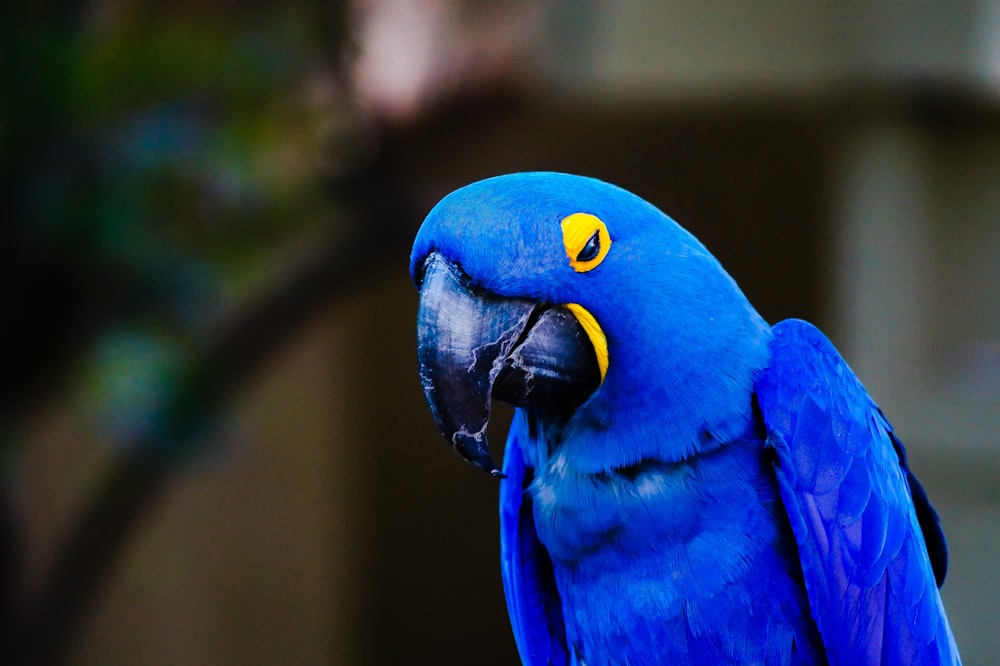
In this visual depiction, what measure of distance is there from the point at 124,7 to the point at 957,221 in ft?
10.3

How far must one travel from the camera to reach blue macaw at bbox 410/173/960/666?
4.21ft

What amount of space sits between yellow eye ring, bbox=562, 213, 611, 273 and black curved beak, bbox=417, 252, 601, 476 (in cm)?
7

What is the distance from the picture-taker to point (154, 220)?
122 inches

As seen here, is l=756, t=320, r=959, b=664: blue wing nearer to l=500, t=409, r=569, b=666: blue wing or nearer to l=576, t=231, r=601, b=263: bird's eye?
l=576, t=231, r=601, b=263: bird's eye

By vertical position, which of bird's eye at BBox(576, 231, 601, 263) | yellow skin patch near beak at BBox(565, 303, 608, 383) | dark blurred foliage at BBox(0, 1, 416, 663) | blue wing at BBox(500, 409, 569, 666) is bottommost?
blue wing at BBox(500, 409, 569, 666)

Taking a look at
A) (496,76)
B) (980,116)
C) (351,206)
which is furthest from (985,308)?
(351,206)

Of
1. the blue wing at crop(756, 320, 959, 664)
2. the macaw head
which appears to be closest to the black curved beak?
the macaw head

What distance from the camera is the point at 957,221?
3812 mm

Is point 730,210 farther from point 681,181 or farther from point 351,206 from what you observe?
point 351,206

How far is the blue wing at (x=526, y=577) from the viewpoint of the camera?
1.71 metres

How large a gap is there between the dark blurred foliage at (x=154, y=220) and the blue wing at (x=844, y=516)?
206 cm

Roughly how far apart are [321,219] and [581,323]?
2273 mm

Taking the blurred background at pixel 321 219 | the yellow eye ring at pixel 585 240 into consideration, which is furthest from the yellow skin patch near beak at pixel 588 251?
the blurred background at pixel 321 219

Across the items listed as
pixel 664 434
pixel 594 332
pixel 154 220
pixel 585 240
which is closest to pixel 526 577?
pixel 664 434
